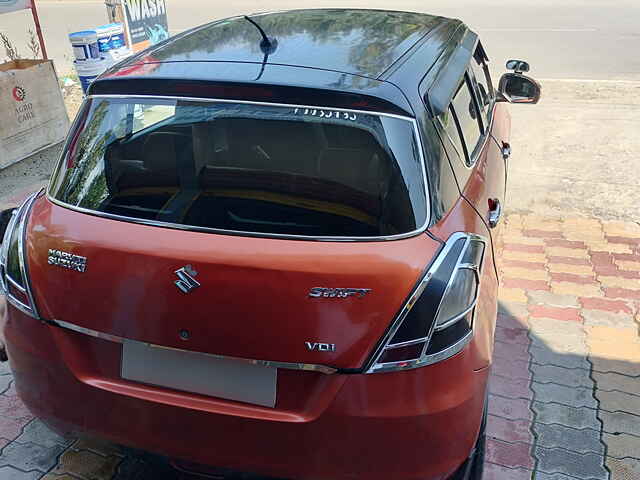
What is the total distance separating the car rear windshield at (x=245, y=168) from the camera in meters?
1.96

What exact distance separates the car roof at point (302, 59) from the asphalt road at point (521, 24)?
25.5ft

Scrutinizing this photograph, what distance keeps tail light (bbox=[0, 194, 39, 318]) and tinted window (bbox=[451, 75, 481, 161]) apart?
1.71m

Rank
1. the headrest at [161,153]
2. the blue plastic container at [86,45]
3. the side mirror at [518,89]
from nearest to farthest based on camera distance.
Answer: the headrest at [161,153] → the side mirror at [518,89] → the blue plastic container at [86,45]

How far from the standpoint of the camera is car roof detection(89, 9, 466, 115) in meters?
Answer: 2.05

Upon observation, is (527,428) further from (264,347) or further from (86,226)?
(86,226)

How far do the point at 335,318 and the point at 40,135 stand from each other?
591 cm

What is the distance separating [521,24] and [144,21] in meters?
9.27

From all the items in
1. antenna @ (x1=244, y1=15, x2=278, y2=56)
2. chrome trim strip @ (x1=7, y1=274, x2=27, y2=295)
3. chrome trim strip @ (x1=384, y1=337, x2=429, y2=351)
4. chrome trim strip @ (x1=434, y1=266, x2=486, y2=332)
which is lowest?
chrome trim strip @ (x1=384, y1=337, x2=429, y2=351)

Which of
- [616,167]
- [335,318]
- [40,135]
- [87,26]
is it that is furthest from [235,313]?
[87,26]

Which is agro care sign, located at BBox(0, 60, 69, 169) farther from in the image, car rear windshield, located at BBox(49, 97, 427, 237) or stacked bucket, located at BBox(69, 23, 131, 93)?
car rear windshield, located at BBox(49, 97, 427, 237)

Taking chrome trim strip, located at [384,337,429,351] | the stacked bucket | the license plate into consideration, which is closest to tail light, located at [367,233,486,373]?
chrome trim strip, located at [384,337,429,351]

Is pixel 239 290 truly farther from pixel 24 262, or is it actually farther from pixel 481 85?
pixel 481 85

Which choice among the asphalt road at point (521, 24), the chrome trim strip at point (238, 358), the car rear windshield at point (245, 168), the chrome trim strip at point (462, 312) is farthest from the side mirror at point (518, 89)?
the asphalt road at point (521, 24)

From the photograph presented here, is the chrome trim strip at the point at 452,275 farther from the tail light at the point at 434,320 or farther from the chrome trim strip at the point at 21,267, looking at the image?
the chrome trim strip at the point at 21,267
